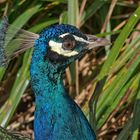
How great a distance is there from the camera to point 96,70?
2758mm

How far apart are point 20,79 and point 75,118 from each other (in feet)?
1.81

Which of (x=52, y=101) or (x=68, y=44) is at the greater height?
(x=68, y=44)

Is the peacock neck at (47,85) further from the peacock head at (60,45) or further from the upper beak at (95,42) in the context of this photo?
the upper beak at (95,42)

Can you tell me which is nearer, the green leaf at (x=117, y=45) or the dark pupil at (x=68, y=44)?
the dark pupil at (x=68, y=44)

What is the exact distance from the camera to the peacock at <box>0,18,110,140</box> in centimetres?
196

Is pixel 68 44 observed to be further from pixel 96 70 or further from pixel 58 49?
pixel 96 70

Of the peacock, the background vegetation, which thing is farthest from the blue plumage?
the background vegetation

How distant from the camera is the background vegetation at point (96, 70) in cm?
238

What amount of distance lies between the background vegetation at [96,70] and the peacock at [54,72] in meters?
0.32

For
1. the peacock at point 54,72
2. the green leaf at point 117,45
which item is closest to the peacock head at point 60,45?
the peacock at point 54,72

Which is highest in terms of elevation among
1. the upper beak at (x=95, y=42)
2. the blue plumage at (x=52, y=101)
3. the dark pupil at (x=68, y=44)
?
the dark pupil at (x=68, y=44)

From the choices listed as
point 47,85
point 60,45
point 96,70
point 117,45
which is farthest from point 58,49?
point 96,70

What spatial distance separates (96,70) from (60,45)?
811 mm

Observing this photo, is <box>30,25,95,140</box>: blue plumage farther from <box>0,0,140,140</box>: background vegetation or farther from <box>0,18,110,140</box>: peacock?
<box>0,0,140,140</box>: background vegetation
